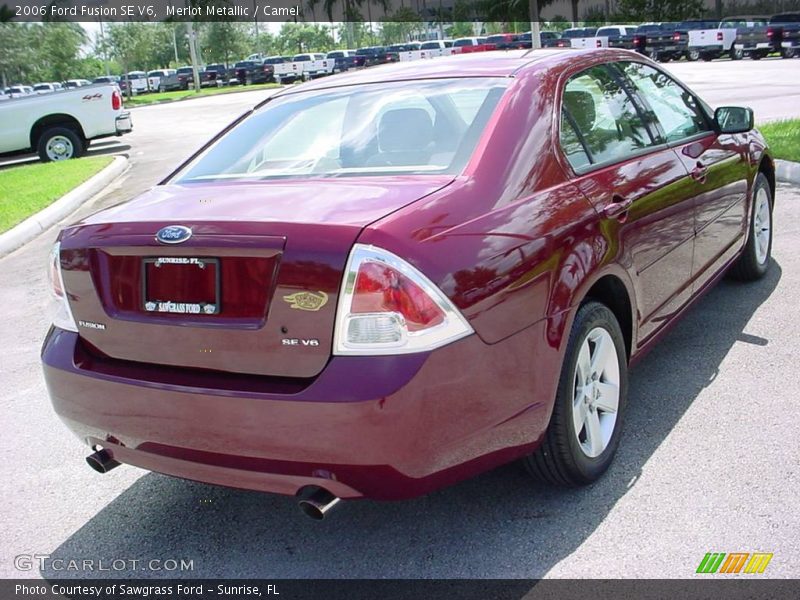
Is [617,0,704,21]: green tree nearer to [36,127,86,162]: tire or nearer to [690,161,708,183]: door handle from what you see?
[36,127,86,162]: tire

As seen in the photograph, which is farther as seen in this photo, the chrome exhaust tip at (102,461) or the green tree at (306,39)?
the green tree at (306,39)

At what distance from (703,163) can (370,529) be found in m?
2.61

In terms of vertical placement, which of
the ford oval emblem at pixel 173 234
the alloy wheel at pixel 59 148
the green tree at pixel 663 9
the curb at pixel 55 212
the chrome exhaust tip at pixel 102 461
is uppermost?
the green tree at pixel 663 9

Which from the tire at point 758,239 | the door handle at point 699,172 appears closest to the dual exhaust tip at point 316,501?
the door handle at point 699,172

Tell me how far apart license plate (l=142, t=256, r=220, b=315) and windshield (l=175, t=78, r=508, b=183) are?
740mm

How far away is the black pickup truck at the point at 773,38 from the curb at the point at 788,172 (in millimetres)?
26501

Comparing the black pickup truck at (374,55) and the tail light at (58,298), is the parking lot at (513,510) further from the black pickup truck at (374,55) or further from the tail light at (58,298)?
the black pickup truck at (374,55)

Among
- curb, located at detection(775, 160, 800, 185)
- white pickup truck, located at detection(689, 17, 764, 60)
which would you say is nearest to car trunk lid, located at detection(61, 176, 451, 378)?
curb, located at detection(775, 160, 800, 185)

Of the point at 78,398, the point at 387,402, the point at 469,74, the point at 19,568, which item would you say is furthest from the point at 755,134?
the point at 19,568

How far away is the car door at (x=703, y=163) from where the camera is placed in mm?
4273

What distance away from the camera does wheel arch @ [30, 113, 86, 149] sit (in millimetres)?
16566

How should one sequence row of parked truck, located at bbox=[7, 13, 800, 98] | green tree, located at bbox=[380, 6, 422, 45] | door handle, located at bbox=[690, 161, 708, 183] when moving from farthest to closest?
green tree, located at bbox=[380, 6, 422, 45] → row of parked truck, located at bbox=[7, 13, 800, 98] → door handle, located at bbox=[690, 161, 708, 183]

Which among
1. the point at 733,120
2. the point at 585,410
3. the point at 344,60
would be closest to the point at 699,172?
the point at 733,120

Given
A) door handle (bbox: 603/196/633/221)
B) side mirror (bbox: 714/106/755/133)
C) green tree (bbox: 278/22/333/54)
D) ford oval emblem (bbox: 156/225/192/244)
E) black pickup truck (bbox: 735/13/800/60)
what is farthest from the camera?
→ green tree (bbox: 278/22/333/54)
